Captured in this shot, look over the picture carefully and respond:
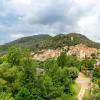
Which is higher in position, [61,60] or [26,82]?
[61,60]

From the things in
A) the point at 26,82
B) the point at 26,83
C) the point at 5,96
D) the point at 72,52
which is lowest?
the point at 5,96

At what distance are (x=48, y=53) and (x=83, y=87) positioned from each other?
4146 inches

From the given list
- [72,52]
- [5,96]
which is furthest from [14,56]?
[72,52]

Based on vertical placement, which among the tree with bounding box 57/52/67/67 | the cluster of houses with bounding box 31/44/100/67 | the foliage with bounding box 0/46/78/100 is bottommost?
the foliage with bounding box 0/46/78/100

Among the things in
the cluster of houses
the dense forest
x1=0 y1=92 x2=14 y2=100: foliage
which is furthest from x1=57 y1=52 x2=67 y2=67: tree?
the cluster of houses

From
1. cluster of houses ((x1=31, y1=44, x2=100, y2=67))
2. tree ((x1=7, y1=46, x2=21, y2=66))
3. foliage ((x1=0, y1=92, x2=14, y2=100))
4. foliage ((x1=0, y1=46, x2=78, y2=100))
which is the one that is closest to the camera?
foliage ((x1=0, y1=92, x2=14, y2=100))

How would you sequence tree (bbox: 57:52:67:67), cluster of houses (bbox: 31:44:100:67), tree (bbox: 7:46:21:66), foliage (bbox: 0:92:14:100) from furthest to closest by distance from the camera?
1. cluster of houses (bbox: 31:44:100:67)
2. tree (bbox: 57:52:67:67)
3. tree (bbox: 7:46:21:66)
4. foliage (bbox: 0:92:14:100)

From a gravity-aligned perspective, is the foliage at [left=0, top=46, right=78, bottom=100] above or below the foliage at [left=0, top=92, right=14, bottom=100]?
above

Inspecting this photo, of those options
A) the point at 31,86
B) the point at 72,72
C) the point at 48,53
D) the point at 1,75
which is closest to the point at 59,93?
the point at 31,86

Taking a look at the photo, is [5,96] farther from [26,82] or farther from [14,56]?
[14,56]

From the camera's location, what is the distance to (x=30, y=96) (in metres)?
39.9

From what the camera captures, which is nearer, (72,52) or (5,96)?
(5,96)

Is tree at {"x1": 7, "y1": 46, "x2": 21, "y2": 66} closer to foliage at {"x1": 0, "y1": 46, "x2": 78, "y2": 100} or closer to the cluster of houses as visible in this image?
foliage at {"x1": 0, "y1": 46, "x2": 78, "y2": 100}

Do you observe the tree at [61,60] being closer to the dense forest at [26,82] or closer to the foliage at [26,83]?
the dense forest at [26,82]
